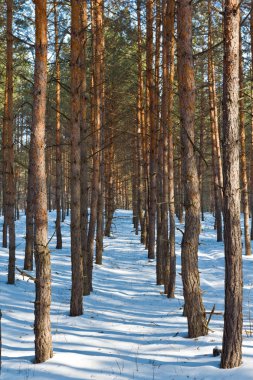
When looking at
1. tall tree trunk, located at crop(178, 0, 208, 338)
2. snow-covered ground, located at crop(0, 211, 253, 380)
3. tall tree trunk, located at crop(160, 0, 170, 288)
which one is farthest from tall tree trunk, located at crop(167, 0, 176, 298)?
tall tree trunk, located at crop(178, 0, 208, 338)

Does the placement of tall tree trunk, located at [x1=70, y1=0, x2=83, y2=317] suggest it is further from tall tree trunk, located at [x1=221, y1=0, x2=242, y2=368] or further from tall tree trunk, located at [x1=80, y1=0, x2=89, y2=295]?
tall tree trunk, located at [x1=221, y1=0, x2=242, y2=368]

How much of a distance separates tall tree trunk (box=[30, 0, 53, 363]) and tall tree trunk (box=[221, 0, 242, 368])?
2.70 metres

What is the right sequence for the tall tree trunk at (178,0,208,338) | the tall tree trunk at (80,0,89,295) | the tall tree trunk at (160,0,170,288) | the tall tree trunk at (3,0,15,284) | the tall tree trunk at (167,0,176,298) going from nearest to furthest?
the tall tree trunk at (178,0,208,338), the tall tree trunk at (167,0,176,298), the tall tree trunk at (80,0,89,295), the tall tree trunk at (160,0,170,288), the tall tree trunk at (3,0,15,284)

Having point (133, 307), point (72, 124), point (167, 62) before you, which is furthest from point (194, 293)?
point (167, 62)

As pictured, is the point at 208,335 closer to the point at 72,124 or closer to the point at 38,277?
the point at 38,277

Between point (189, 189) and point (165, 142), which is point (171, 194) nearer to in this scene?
point (165, 142)

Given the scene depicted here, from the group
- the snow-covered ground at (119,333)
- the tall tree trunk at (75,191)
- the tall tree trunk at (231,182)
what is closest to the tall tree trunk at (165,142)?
the snow-covered ground at (119,333)

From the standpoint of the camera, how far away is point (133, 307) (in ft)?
33.0

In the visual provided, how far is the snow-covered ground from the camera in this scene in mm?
5625

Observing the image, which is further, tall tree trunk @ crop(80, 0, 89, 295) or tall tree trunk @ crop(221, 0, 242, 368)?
tall tree trunk @ crop(80, 0, 89, 295)

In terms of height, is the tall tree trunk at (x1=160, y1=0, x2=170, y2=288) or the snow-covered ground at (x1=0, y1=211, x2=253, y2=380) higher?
the tall tree trunk at (x1=160, y1=0, x2=170, y2=288)

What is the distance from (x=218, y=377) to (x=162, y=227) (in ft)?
22.6

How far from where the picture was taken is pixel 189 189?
268 inches

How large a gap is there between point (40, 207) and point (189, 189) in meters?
2.48
